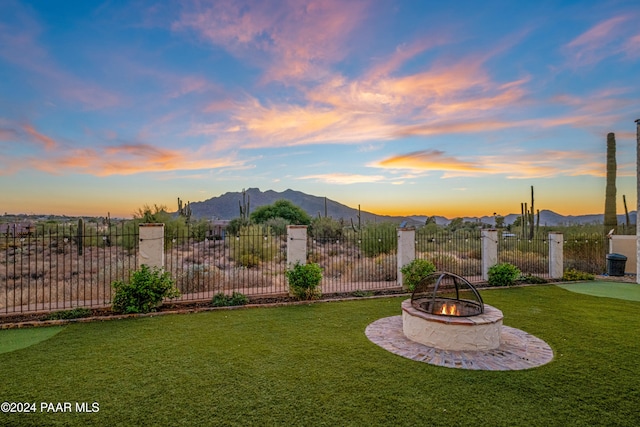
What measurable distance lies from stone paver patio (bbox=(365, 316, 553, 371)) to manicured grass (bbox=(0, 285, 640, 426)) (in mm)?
174

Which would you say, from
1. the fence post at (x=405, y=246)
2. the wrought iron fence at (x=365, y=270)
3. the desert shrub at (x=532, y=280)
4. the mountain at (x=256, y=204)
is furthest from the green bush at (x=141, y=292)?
the mountain at (x=256, y=204)

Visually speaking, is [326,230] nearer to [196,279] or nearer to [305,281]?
[196,279]

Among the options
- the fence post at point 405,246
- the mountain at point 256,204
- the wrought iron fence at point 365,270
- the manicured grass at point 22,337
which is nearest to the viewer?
the manicured grass at point 22,337

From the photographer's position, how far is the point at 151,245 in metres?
7.68

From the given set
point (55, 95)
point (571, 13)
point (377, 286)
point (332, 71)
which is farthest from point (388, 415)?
point (55, 95)

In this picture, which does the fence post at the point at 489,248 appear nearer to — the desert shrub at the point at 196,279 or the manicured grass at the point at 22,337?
the desert shrub at the point at 196,279

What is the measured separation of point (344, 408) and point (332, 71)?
9.55m

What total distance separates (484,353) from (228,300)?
224 inches

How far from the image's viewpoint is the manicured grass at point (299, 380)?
311cm

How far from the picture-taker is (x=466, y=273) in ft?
41.1

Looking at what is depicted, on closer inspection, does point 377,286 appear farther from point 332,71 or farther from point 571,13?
point 571,13

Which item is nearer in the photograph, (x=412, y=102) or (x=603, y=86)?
(x=603, y=86)

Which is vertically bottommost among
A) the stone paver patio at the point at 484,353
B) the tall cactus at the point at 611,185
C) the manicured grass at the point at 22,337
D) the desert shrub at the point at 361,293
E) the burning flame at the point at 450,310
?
the desert shrub at the point at 361,293

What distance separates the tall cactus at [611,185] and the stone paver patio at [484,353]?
534 inches
